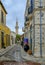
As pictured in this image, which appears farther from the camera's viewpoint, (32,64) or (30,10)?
(30,10)

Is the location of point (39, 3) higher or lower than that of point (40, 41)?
higher

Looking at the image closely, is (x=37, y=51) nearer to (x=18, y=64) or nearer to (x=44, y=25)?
(x=44, y=25)

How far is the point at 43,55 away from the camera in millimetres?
11820

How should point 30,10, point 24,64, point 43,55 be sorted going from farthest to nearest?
point 30,10 < point 43,55 < point 24,64

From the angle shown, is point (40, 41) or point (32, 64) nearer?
point (32, 64)

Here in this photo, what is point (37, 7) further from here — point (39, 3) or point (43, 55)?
point (43, 55)

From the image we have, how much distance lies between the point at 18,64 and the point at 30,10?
1028 centimetres

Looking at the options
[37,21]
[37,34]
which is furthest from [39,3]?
[37,34]

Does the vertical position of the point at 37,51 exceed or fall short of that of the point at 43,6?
it falls short

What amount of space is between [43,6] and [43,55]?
2.94m

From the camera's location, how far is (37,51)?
39.9 feet

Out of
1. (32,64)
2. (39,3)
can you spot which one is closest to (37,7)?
(39,3)

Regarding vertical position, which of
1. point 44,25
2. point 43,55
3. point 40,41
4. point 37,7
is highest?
point 37,7

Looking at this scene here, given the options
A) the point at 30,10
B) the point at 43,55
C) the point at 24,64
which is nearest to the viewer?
the point at 24,64
